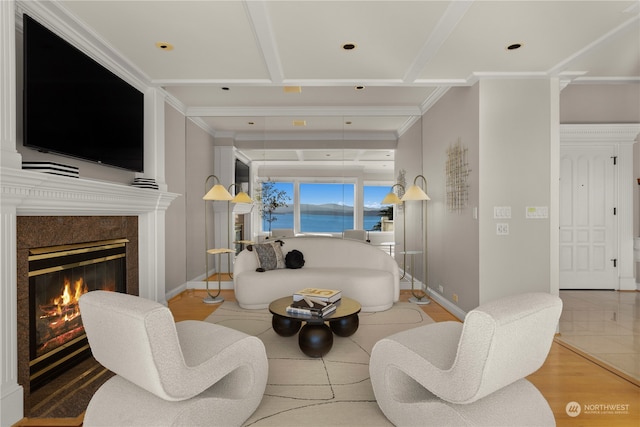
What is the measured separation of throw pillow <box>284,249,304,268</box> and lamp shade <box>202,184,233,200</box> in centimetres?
114

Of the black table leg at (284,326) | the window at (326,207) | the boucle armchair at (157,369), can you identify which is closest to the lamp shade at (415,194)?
the window at (326,207)

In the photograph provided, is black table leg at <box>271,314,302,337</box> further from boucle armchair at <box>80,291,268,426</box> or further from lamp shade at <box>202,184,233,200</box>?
lamp shade at <box>202,184,233,200</box>

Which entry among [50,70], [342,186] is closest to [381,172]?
[342,186]

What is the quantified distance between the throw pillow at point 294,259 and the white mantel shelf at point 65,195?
71.6 inches

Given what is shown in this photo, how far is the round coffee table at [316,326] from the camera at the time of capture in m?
2.85

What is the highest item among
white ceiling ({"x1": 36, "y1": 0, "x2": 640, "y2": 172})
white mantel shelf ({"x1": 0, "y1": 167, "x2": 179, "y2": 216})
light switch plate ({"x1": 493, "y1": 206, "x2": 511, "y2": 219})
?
white ceiling ({"x1": 36, "y1": 0, "x2": 640, "y2": 172})

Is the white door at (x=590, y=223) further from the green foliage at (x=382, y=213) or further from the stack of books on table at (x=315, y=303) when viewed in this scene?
the stack of books on table at (x=315, y=303)

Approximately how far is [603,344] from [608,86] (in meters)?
4.10

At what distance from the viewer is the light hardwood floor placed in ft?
6.79

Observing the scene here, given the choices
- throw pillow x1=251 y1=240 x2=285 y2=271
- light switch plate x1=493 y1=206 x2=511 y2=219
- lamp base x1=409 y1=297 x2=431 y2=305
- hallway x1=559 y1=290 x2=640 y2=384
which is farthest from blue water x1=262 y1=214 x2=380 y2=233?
hallway x1=559 y1=290 x2=640 y2=384

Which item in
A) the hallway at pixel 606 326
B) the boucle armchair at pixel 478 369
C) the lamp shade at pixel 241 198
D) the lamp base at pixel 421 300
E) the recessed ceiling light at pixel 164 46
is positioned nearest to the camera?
the boucle armchair at pixel 478 369

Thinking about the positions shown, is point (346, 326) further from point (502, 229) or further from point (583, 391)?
point (502, 229)

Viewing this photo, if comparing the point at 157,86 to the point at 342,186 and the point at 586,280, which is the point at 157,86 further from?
the point at 586,280

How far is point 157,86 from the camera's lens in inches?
161
